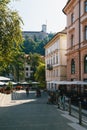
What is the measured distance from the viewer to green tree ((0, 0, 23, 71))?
16.5 m

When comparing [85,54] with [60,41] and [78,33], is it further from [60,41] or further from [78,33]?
[60,41]

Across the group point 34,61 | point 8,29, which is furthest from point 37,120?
point 34,61

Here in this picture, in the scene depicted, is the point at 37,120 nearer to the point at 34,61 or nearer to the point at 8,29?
the point at 8,29

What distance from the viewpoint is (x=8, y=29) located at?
17.0 meters

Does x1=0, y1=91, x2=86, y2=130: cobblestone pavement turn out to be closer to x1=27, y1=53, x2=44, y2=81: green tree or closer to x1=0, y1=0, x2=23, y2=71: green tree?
x1=0, y1=0, x2=23, y2=71: green tree

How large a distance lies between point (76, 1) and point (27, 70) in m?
97.3

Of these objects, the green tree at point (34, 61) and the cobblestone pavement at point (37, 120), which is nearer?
the cobblestone pavement at point (37, 120)

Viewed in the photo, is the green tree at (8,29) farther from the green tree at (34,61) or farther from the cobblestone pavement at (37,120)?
the green tree at (34,61)

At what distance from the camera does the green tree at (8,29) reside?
1648cm

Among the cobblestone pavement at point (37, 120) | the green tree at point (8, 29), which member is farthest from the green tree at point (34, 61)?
the green tree at point (8, 29)

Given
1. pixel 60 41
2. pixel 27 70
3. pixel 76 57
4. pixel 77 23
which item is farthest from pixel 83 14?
pixel 27 70

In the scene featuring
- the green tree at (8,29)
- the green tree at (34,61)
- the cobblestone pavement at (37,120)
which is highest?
the green tree at (34,61)

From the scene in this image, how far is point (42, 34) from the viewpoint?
184 meters

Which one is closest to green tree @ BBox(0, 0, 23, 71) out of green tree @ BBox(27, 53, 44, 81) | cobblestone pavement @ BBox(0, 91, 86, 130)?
cobblestone pavement @ BBox(0, 91, 86, 130)
